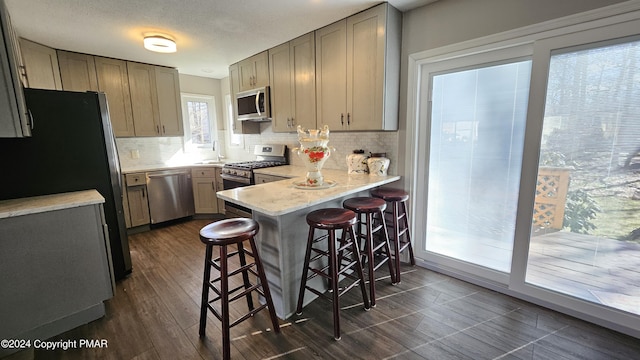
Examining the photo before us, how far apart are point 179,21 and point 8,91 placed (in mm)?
1513

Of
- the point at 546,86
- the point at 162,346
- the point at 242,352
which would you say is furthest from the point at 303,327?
the point at 546,86

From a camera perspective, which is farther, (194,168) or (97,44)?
(194,168)

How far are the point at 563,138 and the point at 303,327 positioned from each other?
2.27 m

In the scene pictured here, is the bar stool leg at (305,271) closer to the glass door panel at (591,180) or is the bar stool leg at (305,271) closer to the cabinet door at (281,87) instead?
the glass door panel at (591,180)

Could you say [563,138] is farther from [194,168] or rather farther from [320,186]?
[194,168]

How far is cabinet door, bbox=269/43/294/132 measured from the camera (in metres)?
3.25

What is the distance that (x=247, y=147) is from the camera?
464 centimetres

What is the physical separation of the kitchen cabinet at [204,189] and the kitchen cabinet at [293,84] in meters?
1.49

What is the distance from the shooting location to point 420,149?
2578 millimetres

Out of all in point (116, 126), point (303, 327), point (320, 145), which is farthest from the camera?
point (116, 126)

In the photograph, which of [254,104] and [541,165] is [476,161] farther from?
[254,104]

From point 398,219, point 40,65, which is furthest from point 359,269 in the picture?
point 40,65

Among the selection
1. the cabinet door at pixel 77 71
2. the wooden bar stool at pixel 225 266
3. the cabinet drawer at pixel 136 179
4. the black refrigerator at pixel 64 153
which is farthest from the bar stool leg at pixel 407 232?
the cabinet door at pixel 77 71

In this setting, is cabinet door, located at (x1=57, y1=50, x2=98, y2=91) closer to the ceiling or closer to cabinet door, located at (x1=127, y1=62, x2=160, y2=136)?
the ceiling
